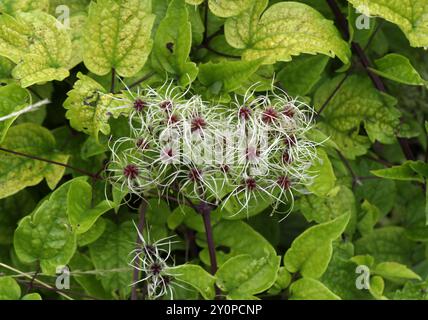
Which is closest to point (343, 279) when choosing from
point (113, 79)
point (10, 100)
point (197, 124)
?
point (197, 124)

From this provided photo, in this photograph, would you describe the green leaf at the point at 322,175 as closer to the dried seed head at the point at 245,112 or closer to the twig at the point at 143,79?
the dried seed head at the point at 245,112

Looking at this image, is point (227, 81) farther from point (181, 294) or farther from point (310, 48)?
point (181, 294)

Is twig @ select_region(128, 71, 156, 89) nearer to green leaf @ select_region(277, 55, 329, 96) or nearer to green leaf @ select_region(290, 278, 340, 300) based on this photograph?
green leaf @ select_region(277, 55, 329, 96)

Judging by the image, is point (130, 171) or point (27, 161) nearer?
point (130, 171)

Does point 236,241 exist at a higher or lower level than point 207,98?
lower

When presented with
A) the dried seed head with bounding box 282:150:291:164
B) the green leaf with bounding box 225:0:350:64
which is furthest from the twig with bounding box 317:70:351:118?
the dried seed head with bounding box 282:150:291:164

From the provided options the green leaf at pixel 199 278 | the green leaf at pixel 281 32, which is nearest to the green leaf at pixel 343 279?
the green leaf at pixel 199 278

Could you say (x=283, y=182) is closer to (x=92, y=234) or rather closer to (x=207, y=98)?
(x=207, y=98)
